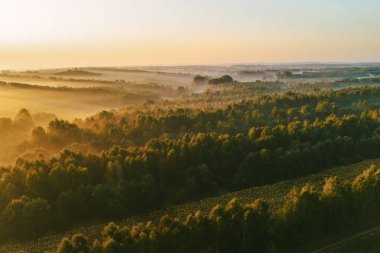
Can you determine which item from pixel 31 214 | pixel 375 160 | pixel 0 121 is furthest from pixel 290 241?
pixel 0 121

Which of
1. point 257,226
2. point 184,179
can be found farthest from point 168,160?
point 257,226

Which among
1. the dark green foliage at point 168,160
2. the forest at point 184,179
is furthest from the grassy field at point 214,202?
the dark green foliage at point 168,160

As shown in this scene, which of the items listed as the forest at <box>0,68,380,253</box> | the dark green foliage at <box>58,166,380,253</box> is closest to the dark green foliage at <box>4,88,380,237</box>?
the forest at <box>0,68,380,253</box>

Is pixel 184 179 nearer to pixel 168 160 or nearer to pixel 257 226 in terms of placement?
pixel 168 160

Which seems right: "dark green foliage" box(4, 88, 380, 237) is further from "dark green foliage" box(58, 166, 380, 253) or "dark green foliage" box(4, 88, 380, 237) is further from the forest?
"dark green foliage" box(58, 166, 380, 253)

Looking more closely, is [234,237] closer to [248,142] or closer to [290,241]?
[290,241]

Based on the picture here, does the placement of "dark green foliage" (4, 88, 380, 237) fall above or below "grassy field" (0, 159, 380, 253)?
above

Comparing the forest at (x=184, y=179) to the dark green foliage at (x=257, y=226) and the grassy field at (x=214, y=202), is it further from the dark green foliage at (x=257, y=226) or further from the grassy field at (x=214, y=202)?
the grassy field at (x=214, y=202)

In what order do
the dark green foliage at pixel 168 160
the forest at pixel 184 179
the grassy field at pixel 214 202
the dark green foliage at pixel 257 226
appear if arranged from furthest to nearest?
the dark green foliage at pixel 168 160
the grassy field at pixel 214 202
the forest at pixel 184 179
the dark green foliage at pixel 257 226
